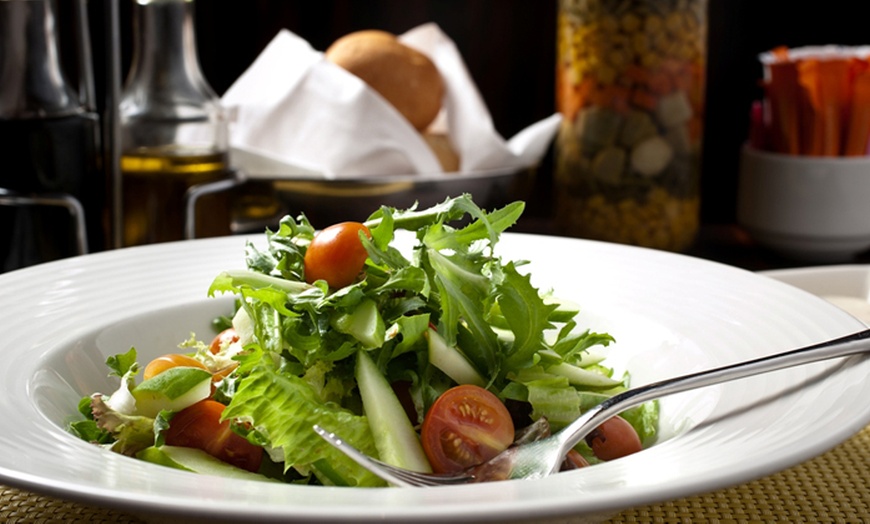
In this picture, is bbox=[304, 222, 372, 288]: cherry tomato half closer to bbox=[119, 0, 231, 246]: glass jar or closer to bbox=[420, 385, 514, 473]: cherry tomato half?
bbox=[420, 385, 514, 473]: cherry tomato half

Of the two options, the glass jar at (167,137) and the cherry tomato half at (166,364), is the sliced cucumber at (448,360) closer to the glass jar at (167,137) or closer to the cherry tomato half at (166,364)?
the cherry tomato half at (166,364)

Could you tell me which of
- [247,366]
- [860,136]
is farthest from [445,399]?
[860,136]

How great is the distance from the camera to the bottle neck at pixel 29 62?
1.21 m

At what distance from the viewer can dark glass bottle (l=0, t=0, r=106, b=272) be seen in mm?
1189

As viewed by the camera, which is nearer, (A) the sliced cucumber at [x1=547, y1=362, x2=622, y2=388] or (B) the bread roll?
(A) the sliced cucumber at [x1=547, y1=362, x2=622, y2=388]

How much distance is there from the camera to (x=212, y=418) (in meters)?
0.74

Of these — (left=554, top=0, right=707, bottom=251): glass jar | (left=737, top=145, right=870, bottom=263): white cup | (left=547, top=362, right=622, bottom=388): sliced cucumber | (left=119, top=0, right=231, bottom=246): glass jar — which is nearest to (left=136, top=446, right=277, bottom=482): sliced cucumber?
(left=547, top=362, right=622, bottom=388): sliced cucumber

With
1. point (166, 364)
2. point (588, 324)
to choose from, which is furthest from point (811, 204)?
point (166, 364)

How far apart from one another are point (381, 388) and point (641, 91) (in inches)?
37.9

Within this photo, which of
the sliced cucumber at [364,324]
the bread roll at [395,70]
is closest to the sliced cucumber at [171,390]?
the sliced cucumber at [364,324]

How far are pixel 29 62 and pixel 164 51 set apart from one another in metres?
0.22

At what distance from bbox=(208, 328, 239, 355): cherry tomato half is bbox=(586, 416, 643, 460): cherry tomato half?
0.99 ft

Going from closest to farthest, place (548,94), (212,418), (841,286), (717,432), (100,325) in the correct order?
(717,432) → (212,418) → (100,325) → (841,286) → (548,94)

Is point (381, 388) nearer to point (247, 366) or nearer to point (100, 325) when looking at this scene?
point (247, 366)
